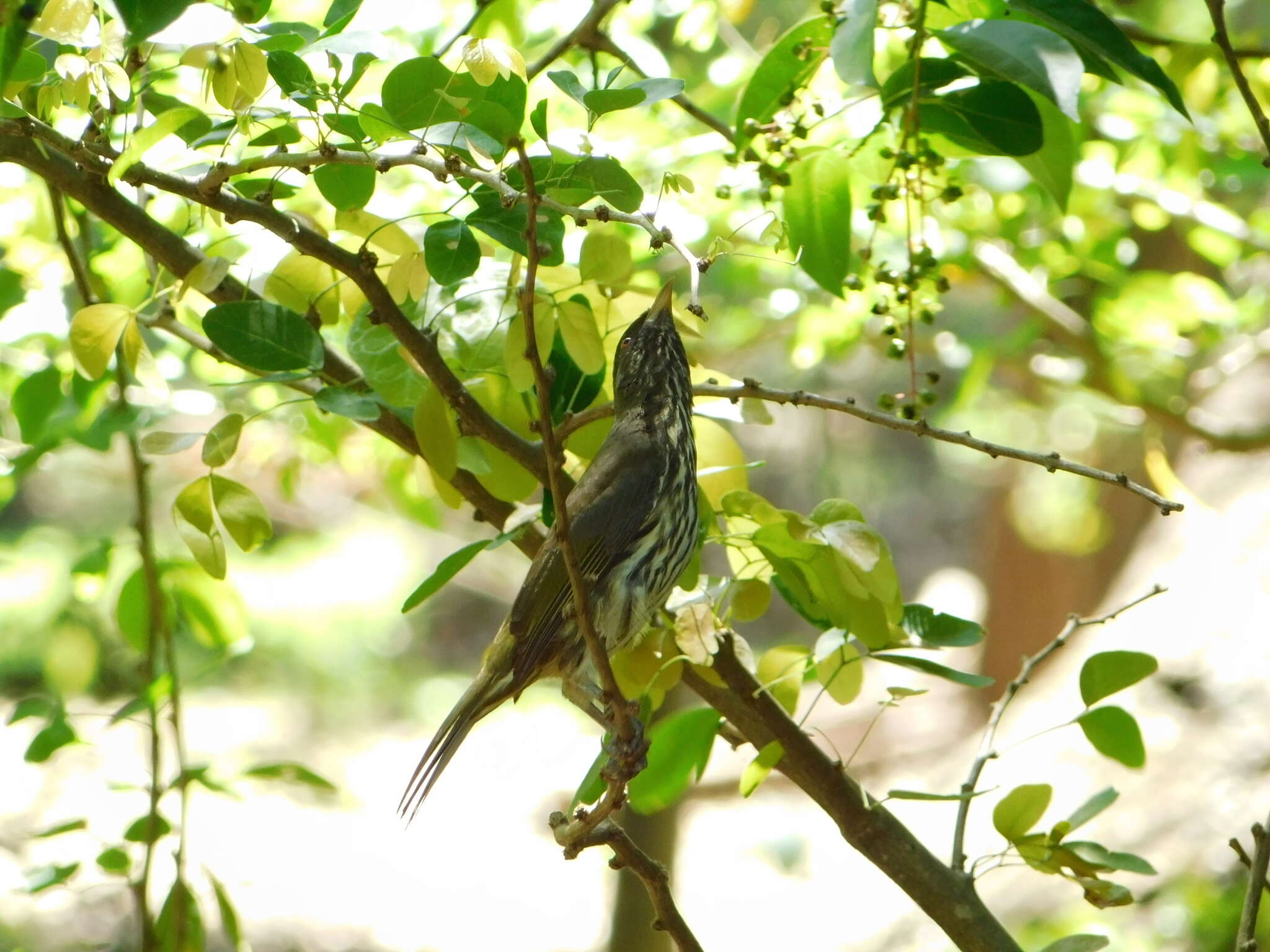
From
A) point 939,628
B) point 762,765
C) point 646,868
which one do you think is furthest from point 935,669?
point 646,868

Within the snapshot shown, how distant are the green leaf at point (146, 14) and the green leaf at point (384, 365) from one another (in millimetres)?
785

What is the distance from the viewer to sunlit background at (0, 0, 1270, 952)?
9.88 ft

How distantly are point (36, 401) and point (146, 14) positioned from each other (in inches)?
56.3

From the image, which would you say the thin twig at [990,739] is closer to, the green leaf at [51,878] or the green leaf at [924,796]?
the green leaf at [924,796]

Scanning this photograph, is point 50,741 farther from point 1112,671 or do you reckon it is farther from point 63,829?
point 1112,671

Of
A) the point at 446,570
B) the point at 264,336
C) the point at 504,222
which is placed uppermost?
the point at 504,222

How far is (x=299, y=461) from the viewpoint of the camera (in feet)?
10.3

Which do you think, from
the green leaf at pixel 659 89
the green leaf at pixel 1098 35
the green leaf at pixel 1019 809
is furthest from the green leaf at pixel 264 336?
the green leaf at pixel 1019 809

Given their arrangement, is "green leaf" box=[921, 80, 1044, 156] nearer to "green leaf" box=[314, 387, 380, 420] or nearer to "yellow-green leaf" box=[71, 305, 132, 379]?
"green leaf" box=[314, 387, 380, 420]

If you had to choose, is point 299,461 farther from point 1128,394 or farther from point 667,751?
point 1128,394

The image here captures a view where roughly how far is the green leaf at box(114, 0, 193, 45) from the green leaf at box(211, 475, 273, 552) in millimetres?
814

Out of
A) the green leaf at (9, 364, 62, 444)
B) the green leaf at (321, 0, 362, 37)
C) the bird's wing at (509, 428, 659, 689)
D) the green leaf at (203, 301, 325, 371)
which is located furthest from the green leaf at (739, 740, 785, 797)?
the green leaf at (9, 364, 62, 444)

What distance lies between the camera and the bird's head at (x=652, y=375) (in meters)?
2.45

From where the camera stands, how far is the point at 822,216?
6.34ft
